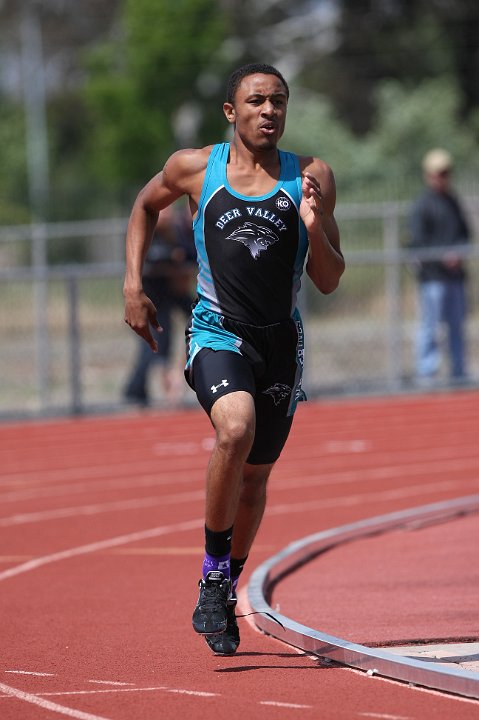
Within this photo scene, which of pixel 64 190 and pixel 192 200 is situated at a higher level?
pixel 64 190

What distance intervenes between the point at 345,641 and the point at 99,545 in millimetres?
3877

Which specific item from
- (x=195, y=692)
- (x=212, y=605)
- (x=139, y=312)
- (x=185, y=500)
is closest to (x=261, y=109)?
(x=139, y=312)

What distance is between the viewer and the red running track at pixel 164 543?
5.55 metres

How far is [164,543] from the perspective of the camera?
978cm

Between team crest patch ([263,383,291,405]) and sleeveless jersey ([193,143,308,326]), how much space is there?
269 mm

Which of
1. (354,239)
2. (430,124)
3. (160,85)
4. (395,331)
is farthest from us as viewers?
(160,85)

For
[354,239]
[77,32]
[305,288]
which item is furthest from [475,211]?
[77,32]

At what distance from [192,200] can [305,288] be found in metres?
13.2

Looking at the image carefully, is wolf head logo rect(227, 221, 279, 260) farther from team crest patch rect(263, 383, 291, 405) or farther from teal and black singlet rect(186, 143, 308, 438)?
team crest patch rect(263, 383, 291, 405)

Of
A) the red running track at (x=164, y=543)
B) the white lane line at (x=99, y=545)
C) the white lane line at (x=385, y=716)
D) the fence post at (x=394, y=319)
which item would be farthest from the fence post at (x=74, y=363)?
the white lane line at (x=385, y=716)

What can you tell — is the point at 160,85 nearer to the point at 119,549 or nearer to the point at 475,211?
the point at 475,211

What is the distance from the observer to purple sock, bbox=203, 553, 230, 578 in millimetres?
6340

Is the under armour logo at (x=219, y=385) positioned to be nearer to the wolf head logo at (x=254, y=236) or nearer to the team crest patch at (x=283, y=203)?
the wolf head logo at (x=254, y=236)

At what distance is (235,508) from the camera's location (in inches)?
250
